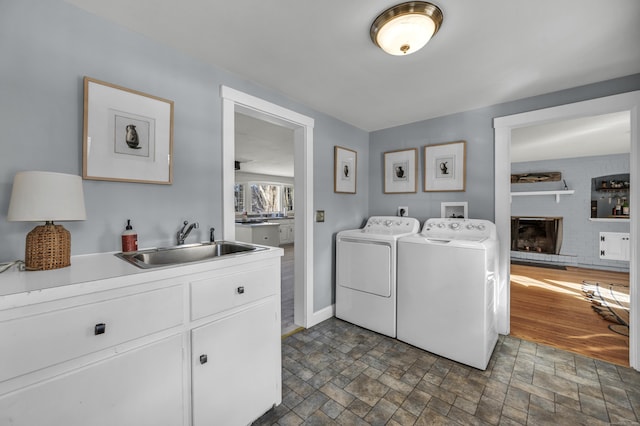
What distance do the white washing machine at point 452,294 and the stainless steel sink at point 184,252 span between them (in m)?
1.45

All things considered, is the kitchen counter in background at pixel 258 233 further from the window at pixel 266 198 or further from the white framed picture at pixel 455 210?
the white framed picture at pixel 455 210

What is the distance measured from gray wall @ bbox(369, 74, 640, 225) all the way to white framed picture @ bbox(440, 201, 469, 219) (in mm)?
41

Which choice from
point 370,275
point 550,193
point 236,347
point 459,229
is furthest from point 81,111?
point 550,193

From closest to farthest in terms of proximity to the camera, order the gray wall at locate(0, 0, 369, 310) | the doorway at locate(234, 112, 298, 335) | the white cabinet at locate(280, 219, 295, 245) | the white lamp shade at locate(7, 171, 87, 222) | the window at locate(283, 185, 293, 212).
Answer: the white lamp shade at locate(7, 171, 87, 222) < the gray wall at locate(0, 0, 369, 310) < the doorway at locate(234, 112, 298, 335) < the white cabinet at locate(280, 219, 295, 245) < the window at locate(283, 185, 293, 212)

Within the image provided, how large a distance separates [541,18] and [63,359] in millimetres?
2630

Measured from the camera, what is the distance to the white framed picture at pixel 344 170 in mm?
2948

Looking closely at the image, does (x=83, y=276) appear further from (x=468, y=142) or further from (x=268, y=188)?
(x=268, y=188)

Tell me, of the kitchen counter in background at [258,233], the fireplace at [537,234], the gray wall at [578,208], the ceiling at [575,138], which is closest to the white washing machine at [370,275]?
the ceiling at [575,138]

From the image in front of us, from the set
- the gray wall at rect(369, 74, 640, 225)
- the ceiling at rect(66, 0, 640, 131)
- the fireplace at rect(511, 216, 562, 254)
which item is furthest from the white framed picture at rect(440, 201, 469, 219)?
the fireplace at rect(511, 216, 562, 254)

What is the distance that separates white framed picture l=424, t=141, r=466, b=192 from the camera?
8.95 feet

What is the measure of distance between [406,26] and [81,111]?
1776 millimetres

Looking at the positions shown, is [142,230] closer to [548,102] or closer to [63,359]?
[63,359]

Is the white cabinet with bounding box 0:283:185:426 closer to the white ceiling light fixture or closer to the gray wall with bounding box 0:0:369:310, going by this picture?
the gray wall with bounding box 0:0:369:310

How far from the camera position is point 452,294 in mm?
2090
